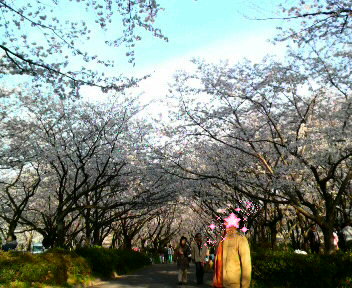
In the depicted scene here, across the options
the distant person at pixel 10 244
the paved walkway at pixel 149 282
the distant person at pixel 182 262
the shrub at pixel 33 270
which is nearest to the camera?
the shrub at pixel 33 270

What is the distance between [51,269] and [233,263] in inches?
279

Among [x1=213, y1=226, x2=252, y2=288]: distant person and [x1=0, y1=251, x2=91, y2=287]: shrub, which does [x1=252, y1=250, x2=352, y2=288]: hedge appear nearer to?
[x1=213, y1=226, x2=252, y2=288]: distant person

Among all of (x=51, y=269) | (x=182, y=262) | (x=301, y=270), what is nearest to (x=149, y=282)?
(x=182, y=262)

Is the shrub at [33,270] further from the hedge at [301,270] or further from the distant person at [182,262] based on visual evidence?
the hedge at [301,270]

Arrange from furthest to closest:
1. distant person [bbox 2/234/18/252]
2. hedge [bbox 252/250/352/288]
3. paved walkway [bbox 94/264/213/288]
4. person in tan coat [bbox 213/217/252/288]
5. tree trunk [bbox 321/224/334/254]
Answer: distant person [bbox 2/234/18/252]
paved walkway [bbox 94/264/213/288]
tree trunk [bbox 321/224/334/254]
hedge [bbox 252/250/352/288]
person in tan coat [bbox 213/217/252/288]

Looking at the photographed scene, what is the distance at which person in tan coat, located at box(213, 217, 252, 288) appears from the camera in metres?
5.13

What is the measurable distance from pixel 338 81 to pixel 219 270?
952cm

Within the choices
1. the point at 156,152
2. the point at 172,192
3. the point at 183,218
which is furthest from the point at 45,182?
the point at 183,218

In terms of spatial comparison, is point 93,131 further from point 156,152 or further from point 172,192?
point 172,192

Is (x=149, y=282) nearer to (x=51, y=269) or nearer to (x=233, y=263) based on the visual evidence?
(x=51, y=269)

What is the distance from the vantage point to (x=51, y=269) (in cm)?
1052

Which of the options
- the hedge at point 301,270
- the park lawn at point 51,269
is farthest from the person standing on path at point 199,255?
the park lawn at point 51,269

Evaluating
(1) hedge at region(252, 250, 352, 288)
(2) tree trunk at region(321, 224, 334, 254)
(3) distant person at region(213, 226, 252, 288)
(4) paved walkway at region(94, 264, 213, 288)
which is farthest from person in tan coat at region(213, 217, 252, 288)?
(4) paved walkway at region(94, 264, 213, 288)

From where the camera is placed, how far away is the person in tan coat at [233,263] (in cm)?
513
